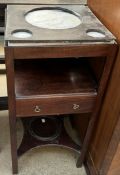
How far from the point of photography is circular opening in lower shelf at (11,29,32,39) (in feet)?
2.34

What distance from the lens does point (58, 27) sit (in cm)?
81

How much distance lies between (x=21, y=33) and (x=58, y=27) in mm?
151

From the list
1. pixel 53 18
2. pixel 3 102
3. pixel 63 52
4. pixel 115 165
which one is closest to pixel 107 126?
pixel 115 165

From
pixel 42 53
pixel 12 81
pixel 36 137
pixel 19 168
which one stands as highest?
pixel 42 53

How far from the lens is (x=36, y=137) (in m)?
1.19

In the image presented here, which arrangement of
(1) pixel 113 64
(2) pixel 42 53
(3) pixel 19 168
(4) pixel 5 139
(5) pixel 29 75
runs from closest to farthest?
(2) pixel 42 53 → (1) pixel 113 64 → (5) pixel 29 75 → (3) pixel 19 168 → (4) pixel 5 139

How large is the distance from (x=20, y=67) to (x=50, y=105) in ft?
0.77

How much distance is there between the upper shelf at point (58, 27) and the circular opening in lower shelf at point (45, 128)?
628 millimetres

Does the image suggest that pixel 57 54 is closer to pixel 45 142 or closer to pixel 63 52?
pixel 63 52

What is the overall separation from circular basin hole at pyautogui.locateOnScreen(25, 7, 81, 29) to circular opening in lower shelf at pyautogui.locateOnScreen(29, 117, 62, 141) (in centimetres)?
62

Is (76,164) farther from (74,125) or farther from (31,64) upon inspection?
(31,64)

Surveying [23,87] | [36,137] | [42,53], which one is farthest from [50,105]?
[36,137]

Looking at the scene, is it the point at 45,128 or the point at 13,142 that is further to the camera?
the point at 45,128

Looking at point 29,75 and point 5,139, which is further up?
point 29,75
